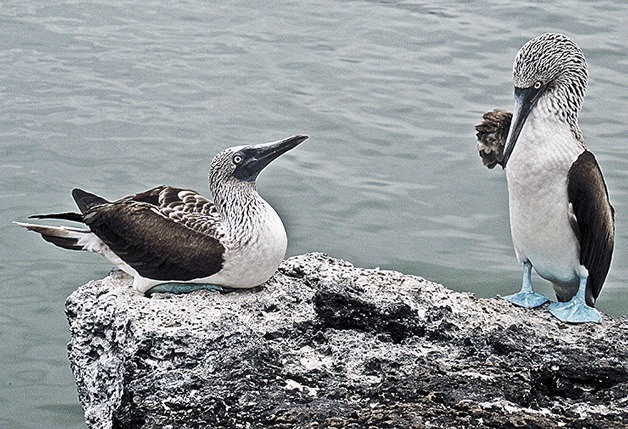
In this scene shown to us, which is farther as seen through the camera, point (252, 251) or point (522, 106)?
point (522, 106)

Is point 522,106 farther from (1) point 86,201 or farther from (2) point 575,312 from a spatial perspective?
(1) point 86,201

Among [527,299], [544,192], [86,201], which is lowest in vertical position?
[527,299]

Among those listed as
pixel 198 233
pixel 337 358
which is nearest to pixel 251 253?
pixel 198 233

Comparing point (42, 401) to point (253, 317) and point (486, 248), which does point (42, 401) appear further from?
point (486, 248)

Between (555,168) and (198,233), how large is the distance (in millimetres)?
1634

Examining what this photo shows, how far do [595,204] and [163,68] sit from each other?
6.77 meters

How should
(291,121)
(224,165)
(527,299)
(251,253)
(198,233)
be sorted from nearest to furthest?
1. (251,253)
2. (198,233)
3. (224,165)
4. (527,299)
5. (291,121)

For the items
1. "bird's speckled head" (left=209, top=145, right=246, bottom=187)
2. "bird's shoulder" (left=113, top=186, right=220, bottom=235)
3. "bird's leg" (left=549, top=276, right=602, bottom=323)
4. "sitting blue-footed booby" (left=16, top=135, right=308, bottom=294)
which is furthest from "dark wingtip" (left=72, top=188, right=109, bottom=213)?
"bird's leg" (left=549, top=276, right=602, bottom=323)

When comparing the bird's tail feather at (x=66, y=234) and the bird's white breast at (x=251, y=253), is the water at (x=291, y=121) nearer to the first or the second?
the bird's tail feather at (x=66, y=234)

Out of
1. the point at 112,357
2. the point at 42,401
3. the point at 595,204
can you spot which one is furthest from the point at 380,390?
the point at 42,401

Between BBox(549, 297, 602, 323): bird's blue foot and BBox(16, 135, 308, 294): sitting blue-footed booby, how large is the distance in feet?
4.14

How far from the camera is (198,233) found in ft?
16.4

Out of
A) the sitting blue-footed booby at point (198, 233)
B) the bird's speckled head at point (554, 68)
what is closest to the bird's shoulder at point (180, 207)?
the sitting blue-footed booby at point (198, 233)

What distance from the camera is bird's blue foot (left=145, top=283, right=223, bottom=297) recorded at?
4953mm
